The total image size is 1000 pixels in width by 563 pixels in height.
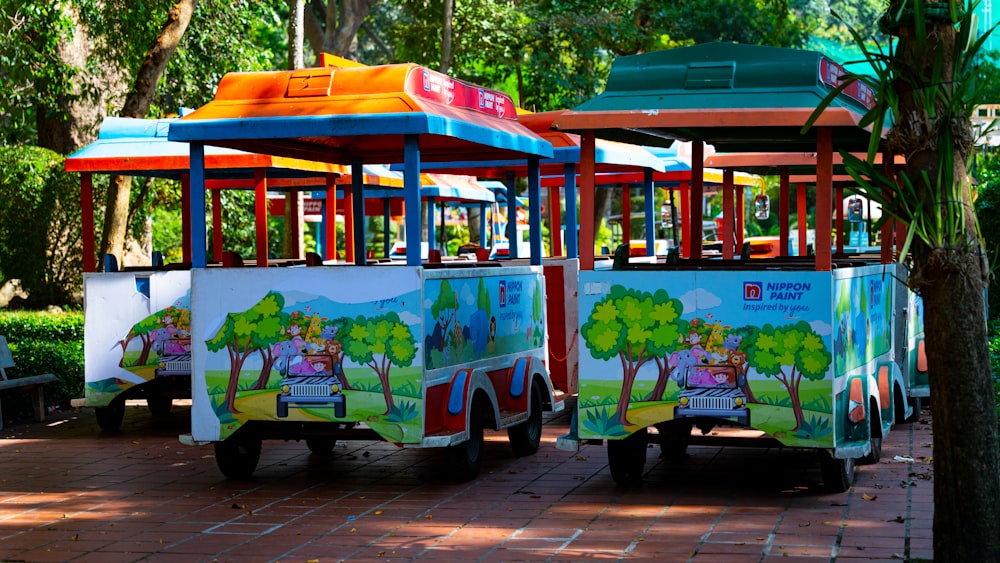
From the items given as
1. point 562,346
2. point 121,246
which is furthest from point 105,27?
point 562,346

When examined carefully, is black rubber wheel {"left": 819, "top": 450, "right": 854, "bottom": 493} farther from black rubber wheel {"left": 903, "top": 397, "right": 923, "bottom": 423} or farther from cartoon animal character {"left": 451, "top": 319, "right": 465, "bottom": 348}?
black rubber wheel {"left": 903, "top": 397, "right": 923, "bottom": 423}

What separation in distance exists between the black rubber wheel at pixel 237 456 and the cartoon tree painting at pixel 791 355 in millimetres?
3421

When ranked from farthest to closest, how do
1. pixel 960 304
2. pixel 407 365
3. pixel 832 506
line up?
pixel 407 365
pixel 832 506
pixel 960 304

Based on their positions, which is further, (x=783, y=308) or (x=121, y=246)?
(x=121, y=246)

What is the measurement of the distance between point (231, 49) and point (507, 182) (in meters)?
6.82

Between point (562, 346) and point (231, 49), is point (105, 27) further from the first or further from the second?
point (562, 346)

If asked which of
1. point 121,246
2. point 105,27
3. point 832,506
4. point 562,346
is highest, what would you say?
point 105,27

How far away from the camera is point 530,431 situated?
32.5 ft

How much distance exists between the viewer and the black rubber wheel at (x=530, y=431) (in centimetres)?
976

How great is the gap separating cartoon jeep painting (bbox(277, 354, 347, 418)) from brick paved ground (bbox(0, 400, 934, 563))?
575 millimetres

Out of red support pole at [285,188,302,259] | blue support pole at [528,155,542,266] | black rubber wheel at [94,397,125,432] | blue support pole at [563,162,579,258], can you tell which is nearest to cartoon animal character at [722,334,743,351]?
blue support pole at [528,155,542,266]

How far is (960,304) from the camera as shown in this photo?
211 inches

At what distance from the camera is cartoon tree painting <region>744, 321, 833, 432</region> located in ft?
24.6

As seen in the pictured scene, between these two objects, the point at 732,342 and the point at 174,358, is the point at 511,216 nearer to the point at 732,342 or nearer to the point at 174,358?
the point at 174,358
